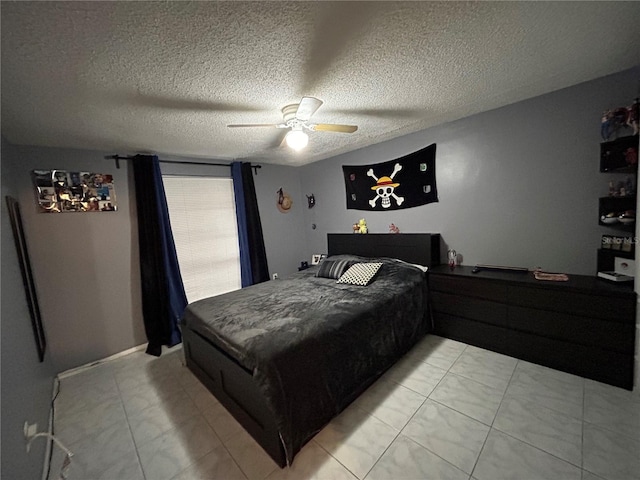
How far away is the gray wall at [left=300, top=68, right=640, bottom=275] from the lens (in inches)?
81.5

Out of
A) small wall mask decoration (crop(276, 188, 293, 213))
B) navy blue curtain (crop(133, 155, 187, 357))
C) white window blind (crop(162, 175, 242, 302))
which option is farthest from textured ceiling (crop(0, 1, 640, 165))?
small wall mask decoration (crop(276, 188, 293, 213))

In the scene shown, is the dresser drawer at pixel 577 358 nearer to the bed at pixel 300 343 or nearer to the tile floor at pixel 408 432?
the tile floor at pixel 408 432

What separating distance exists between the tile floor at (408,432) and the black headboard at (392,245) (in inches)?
46.0

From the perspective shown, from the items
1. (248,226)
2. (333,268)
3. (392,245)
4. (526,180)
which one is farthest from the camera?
(248,226)

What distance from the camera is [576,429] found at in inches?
60.1

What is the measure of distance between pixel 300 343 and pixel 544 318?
2.08 meters

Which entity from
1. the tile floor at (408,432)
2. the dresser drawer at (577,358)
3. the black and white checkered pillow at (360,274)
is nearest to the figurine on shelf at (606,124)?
the dresser drawer at (577,358)

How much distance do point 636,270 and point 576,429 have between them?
1.17m

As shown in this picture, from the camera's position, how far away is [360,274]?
2.76 m

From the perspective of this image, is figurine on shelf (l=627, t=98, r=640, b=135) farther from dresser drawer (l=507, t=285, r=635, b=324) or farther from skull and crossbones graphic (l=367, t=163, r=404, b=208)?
skull and crossbones graphic (l=367, t=163, r=404, b=208)

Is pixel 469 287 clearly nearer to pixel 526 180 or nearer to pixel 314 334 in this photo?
pixel 526 180

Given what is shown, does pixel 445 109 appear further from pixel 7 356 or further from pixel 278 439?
pixel 7 356

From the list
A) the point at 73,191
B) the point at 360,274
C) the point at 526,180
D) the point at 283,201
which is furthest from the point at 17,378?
the point at 526,180

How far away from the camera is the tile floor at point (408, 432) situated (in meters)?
1.39
